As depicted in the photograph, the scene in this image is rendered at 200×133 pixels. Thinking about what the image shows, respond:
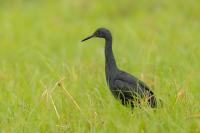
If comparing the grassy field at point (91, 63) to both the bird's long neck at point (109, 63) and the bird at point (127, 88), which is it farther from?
the bird's long neck at point (109, 63)

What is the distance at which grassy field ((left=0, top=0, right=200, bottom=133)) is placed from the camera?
5.75 meters

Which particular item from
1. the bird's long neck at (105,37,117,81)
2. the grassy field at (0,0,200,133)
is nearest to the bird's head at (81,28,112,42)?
the bird's long neck at (105,37,117,81)

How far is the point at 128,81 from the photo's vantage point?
643 cm

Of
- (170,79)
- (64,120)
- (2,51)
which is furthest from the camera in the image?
→ (2,51)

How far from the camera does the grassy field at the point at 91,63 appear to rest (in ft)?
18.9

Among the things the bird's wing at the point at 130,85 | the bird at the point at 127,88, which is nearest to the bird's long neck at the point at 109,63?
the bird at the point at 127,88

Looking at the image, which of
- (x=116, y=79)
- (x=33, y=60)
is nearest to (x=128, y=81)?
(x=116, y=79)

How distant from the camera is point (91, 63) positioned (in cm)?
845

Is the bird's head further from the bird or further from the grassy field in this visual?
the grassy field

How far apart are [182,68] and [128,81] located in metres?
1.45

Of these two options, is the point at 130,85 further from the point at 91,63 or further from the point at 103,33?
the point at 91,63

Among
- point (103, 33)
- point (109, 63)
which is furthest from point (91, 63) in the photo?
point (109, 63)

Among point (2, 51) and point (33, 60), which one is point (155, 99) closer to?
point (33, 60)

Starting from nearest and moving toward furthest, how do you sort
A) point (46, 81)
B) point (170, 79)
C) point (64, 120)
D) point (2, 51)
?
point (64, 120) < point (170, 79) < point (46, 81) < point (2, 51)
